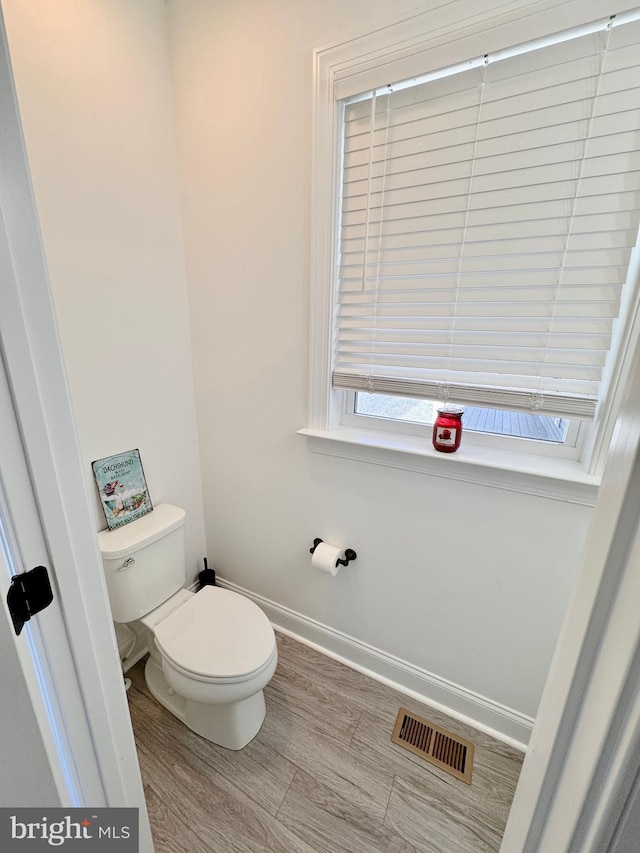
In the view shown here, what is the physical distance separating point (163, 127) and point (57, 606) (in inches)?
67.0

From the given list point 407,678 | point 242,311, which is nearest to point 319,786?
point 407,678

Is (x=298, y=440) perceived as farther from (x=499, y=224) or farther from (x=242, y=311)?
(x=499, y=224)

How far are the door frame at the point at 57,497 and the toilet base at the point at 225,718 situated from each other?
1.79ft

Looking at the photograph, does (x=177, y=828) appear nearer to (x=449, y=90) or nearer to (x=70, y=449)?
(x=70, y=449)

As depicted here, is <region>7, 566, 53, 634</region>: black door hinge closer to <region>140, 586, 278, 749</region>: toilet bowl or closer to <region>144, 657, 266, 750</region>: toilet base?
<region>140, 586, 278, 749</region>: toilet bowl

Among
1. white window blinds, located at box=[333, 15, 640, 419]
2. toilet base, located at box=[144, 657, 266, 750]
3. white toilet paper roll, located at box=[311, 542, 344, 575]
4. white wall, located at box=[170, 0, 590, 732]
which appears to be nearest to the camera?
white window blinds, located at box=[333, 15, 640, 419]

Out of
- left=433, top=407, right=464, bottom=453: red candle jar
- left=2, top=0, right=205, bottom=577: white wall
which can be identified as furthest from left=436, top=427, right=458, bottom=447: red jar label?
left=2, top=0, right=205, bottom=577: white wall

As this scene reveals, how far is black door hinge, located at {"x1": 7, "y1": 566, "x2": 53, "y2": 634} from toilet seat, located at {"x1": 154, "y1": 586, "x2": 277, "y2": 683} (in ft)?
2.57

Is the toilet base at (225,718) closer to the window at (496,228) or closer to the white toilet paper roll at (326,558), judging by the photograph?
the white toilet paper roll at (326,558)

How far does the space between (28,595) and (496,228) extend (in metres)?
1.36

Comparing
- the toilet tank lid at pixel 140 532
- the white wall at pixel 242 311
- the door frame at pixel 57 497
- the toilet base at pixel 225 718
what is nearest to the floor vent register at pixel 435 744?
the white wall at pixel 242 311

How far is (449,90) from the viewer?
3.35 ft

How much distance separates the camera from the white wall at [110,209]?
1.09m

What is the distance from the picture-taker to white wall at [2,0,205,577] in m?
1.09
